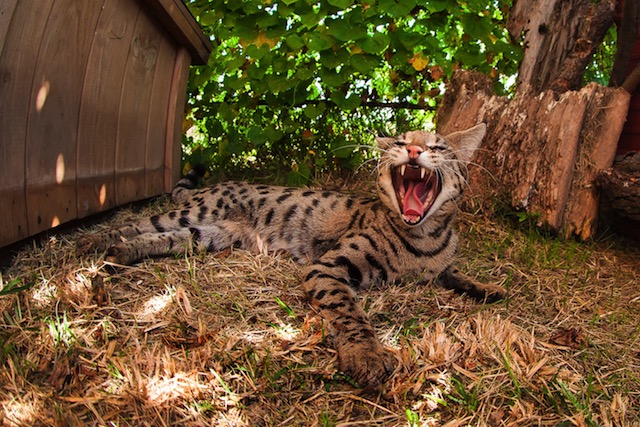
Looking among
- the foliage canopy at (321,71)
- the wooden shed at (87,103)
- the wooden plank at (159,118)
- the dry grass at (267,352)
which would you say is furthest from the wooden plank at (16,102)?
the foliage canopy at (321,71)

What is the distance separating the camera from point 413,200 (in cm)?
337

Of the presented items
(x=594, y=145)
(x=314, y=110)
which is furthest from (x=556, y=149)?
(x=314, y=110)

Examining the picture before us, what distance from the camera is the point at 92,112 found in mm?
3561

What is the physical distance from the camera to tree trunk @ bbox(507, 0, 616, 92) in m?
4.89

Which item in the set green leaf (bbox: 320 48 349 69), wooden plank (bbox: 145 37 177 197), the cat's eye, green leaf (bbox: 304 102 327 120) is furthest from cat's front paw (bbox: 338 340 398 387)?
green leaf (bbox: 304 102 327 120)

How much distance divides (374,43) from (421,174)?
126 centimetres

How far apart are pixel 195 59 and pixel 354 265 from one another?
271 centimetres

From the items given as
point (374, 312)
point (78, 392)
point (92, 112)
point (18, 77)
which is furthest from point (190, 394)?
point (92, 112)

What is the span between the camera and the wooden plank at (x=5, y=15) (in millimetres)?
2439

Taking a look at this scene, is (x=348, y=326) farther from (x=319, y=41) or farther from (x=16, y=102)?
(x=319, y=41)

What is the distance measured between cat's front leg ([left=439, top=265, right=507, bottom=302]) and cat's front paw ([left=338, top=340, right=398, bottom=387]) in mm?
1148

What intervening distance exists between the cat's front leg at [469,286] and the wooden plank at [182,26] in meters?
2.84

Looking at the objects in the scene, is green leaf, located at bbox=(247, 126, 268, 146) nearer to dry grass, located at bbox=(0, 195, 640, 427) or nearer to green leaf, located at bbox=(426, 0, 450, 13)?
dry grass, located at bbox=(0, 195, 640, 427)

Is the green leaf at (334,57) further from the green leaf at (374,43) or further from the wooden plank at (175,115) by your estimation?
the wooden plank at (175,115)
